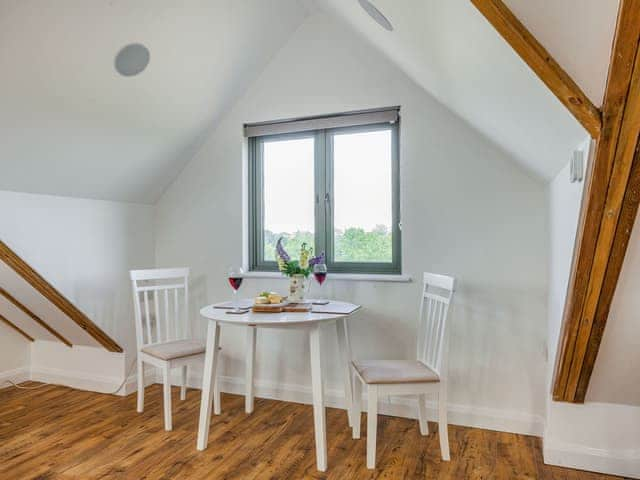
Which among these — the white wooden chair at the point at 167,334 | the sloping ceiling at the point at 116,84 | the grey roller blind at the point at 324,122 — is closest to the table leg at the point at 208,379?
the white wooden chair at the point at 167,334

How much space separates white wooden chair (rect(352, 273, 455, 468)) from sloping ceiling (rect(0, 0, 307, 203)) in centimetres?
184

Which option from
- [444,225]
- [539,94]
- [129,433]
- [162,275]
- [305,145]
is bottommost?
[129,433]

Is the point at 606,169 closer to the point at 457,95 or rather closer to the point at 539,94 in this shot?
the point at 539,94

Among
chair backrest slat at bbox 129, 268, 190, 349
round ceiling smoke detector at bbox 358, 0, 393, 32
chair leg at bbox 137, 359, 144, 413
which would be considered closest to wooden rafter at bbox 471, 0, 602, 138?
round ceiling smoke detector at bbox 358, 0, 393, 32

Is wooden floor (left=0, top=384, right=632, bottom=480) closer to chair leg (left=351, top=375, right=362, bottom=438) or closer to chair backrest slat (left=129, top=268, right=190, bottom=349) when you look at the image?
chair leg (left=351, top=375, right=362, bottom=438)

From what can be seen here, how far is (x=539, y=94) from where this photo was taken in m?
1.43

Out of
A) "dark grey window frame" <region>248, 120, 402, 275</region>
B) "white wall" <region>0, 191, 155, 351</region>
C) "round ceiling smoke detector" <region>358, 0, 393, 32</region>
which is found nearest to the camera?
"round ceiling smoke detector" <region>358, 0, 393, 32</region>

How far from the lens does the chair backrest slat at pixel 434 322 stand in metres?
2.27

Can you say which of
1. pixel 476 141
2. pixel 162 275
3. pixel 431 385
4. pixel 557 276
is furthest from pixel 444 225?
pixel 162 275

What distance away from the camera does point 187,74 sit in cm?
265

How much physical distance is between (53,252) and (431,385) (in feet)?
7.77

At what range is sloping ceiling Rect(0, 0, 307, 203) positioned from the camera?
77.0 inches

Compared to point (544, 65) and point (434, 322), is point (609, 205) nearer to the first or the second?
point (544, 65)

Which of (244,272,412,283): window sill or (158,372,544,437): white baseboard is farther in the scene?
(244,272,412,283): window sill
